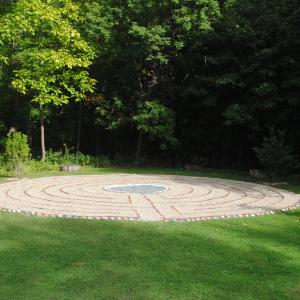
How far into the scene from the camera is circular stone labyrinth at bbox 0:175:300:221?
8766 millimetres

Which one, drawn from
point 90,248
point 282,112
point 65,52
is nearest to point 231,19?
point 282,112

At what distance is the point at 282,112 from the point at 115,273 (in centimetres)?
1302

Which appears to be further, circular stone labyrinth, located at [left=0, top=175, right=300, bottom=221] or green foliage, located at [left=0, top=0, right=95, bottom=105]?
green foliage, located at [left=0, top=0, right=95, bottom=105]

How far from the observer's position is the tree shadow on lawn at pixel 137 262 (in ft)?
15.6

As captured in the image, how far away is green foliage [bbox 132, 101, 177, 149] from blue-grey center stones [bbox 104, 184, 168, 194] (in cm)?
575

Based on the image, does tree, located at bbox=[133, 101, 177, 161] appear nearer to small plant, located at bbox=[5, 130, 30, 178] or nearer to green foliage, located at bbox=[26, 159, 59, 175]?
green foliage, located at bbox=[26, 159, 59, 175]

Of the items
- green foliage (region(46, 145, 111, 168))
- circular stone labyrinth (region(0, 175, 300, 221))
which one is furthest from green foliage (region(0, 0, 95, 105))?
circular stone labyrinth (region(0, 175, 300, 221))

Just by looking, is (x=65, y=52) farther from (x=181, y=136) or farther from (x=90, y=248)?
(x=90, y=248)

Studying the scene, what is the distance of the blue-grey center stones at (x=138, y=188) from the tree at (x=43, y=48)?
579 centimetres

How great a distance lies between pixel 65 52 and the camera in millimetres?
16625

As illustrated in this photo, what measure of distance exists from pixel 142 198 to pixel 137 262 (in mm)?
4751

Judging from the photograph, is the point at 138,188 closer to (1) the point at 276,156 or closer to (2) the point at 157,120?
(1) the point at 276,156

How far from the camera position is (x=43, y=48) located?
17.1 m

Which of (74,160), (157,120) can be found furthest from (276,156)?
(74,160)
